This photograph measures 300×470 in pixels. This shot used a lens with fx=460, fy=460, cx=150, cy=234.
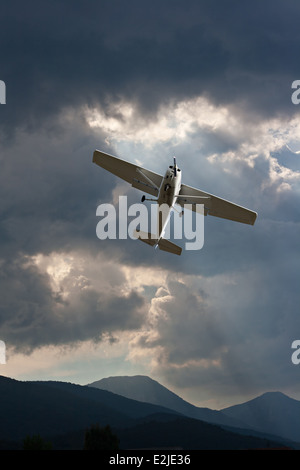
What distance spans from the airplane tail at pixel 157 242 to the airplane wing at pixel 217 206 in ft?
17.7

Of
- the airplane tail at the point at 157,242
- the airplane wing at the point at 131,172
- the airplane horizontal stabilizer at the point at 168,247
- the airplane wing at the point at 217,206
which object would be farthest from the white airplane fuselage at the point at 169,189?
the airplane horizontal stabilizer at the point at 168,247

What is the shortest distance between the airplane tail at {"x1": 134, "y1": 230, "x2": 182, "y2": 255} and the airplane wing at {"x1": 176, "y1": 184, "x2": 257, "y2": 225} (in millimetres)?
5403

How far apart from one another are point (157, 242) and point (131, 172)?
9343 mm

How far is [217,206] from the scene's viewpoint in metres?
60.8

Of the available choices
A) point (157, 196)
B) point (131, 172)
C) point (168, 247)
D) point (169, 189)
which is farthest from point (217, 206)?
point (169, 189)

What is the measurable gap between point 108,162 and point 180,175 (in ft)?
38.5

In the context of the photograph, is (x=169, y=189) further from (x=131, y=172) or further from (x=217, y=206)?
(x=217, y=206)

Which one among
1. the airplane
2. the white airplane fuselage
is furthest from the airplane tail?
the white airplane fuselage

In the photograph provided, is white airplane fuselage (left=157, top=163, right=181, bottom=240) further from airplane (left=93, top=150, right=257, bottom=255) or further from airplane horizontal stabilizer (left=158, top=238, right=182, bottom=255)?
airplane horizontal stabilizer (left=158, top=238, right=182, bottom=255)

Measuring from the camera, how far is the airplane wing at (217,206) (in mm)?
56656
